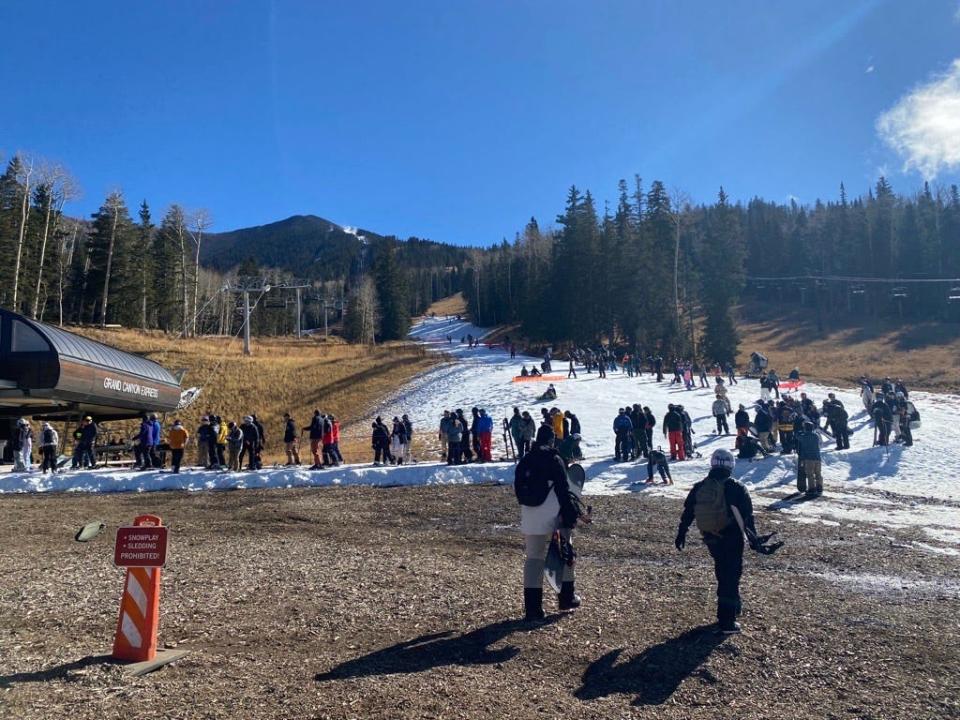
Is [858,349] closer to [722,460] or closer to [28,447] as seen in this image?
[722,460]

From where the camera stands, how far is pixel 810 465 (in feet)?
51.7

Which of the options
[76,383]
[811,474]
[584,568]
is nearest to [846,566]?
[584,568]

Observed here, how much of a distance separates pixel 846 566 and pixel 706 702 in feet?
19.0

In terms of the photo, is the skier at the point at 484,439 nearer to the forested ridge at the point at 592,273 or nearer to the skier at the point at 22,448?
the skier at the point at 22,448

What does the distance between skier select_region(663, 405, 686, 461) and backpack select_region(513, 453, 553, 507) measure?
46.6ft

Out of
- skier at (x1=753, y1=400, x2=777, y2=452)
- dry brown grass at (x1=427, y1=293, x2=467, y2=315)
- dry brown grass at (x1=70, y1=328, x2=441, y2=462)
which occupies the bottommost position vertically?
skier at (x1=753, y1=400, x2=777, y2=452)

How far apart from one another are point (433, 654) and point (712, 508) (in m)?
3.08

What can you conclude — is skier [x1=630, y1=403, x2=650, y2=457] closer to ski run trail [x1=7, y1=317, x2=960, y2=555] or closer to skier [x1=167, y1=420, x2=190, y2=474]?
ski run trail [x1=7, y1=317, x2=960, y2=555]

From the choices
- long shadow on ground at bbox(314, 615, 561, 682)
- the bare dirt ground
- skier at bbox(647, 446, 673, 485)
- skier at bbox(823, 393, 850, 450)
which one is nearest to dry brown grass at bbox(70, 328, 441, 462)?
skier at bbox(647, 446, 673, 485)

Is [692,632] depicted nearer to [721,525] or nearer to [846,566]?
[721,525]

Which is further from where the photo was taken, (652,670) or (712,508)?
(712,508)

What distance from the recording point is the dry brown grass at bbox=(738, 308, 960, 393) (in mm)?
51500

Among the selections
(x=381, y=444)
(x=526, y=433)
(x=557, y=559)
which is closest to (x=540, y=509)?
(x=557, y=559)

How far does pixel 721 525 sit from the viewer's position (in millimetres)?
6488
